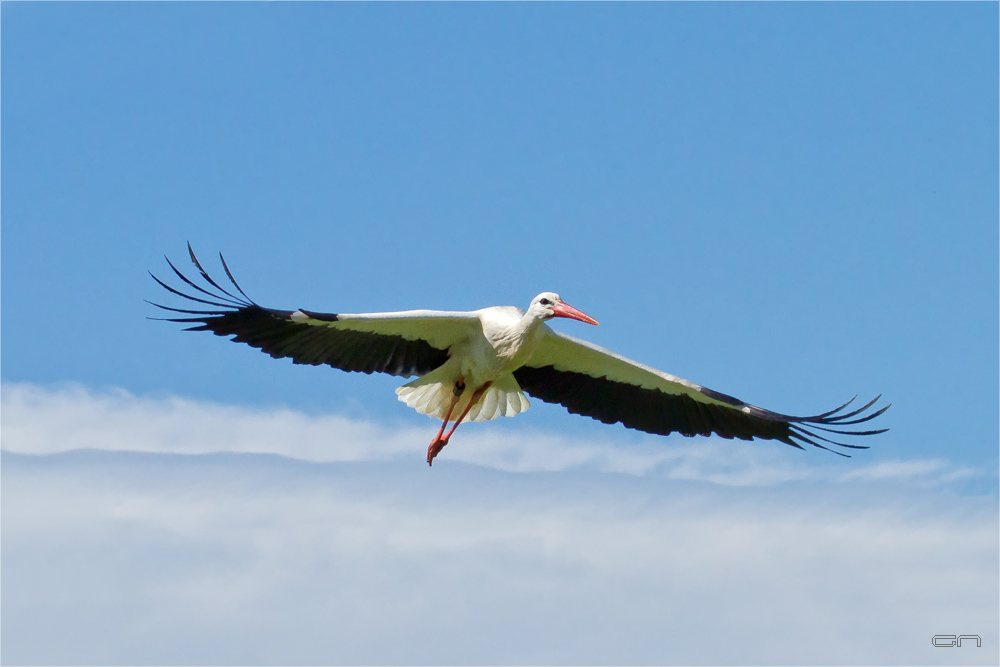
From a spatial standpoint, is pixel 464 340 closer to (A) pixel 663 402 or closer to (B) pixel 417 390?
(B) pixel 417 390

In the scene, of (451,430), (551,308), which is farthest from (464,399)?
(551,308)

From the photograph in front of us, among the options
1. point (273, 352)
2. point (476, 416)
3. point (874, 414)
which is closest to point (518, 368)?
point (476, 416)

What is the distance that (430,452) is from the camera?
1109 cm

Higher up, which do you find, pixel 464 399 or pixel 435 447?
pixel 464 399

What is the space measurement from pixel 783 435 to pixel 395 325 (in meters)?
3.41

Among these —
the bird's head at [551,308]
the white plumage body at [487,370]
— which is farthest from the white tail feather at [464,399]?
the bird's head at [551,308]

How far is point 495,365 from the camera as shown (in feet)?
35.3

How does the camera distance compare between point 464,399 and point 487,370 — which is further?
point 464,399

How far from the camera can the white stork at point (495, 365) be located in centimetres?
1020

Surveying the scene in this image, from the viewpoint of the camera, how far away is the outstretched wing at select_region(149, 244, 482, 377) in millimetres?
9938

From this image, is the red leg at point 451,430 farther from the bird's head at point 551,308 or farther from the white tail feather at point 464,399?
the bird's head at point 551,308

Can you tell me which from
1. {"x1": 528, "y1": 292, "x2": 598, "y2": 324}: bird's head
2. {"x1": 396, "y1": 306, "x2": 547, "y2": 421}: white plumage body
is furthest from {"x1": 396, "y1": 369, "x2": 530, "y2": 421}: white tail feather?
{"x1": 528, "y1": 292, "x2": 598, "y2": 324}: bird's head

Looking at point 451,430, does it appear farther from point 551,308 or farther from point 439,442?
point 551,308

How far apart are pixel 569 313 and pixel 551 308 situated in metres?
0.15
